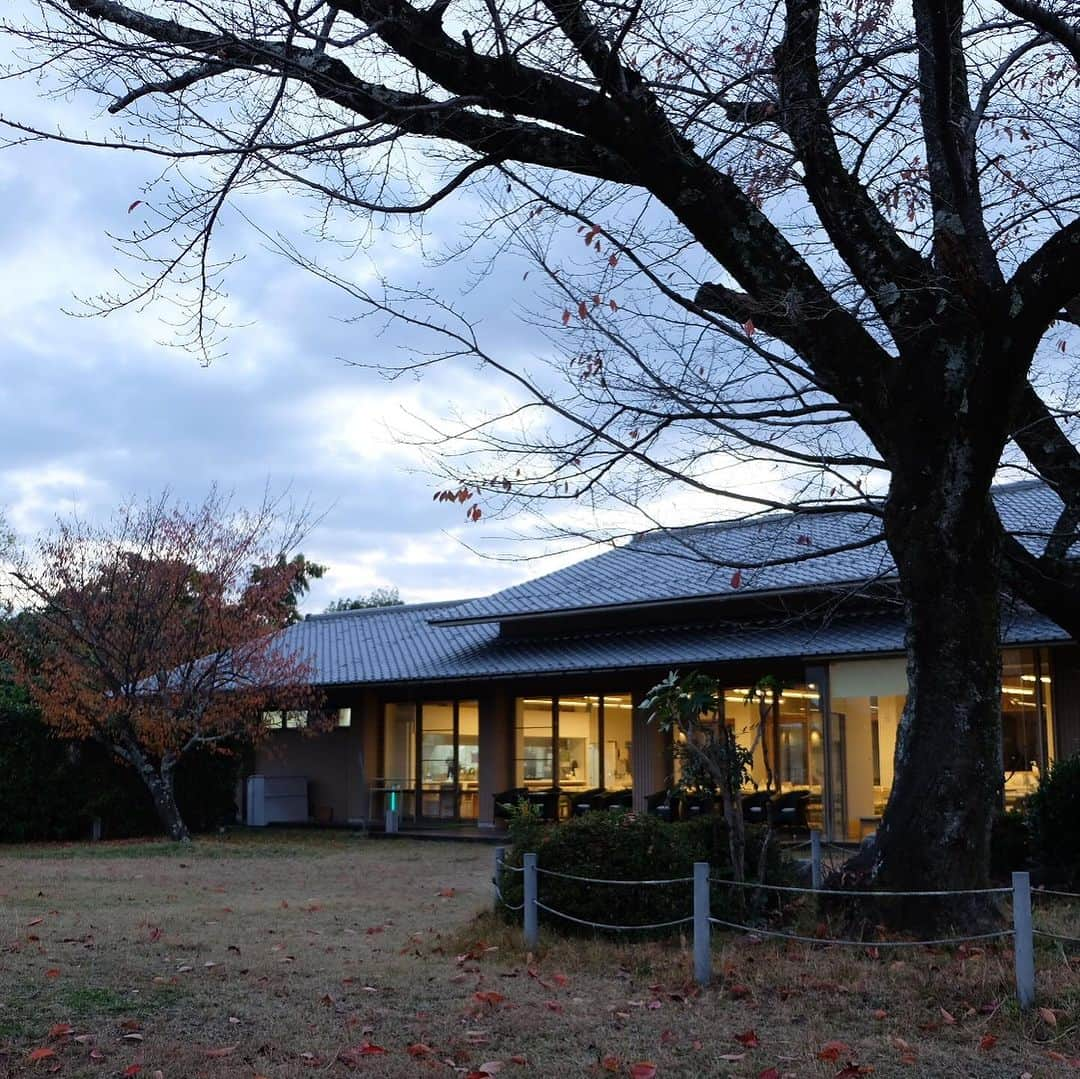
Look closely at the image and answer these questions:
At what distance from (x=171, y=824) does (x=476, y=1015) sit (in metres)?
16.3

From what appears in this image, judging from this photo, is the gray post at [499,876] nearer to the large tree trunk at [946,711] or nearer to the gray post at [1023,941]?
the large tree trunk at [946,711]

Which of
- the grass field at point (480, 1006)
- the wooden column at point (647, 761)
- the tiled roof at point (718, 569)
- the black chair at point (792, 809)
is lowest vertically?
the grass field at point (480, 1006)

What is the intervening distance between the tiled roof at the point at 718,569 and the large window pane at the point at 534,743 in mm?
1887

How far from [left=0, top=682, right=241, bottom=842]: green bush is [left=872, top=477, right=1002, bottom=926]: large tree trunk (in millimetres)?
18063

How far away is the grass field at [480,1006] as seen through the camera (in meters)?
5.98

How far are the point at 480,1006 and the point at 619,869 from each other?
2672mm

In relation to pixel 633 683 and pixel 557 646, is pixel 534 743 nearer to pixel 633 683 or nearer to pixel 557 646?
pixel 557 646

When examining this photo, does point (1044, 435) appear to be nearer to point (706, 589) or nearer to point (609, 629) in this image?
point (706, 589)

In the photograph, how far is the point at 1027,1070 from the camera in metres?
5.82

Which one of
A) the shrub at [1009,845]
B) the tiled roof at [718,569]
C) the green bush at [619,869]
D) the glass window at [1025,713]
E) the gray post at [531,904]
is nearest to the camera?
the gray post at [531,904]

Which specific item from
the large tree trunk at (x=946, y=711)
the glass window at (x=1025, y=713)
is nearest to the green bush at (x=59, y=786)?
the glass window at (x=1025, y=713)

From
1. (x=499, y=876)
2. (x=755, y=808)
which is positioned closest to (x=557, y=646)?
(x=755, y=808)

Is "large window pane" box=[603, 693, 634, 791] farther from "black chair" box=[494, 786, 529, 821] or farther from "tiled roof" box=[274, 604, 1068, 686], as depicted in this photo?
"black chair" box=[494, 786, 529, 821]

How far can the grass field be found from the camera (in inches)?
235
